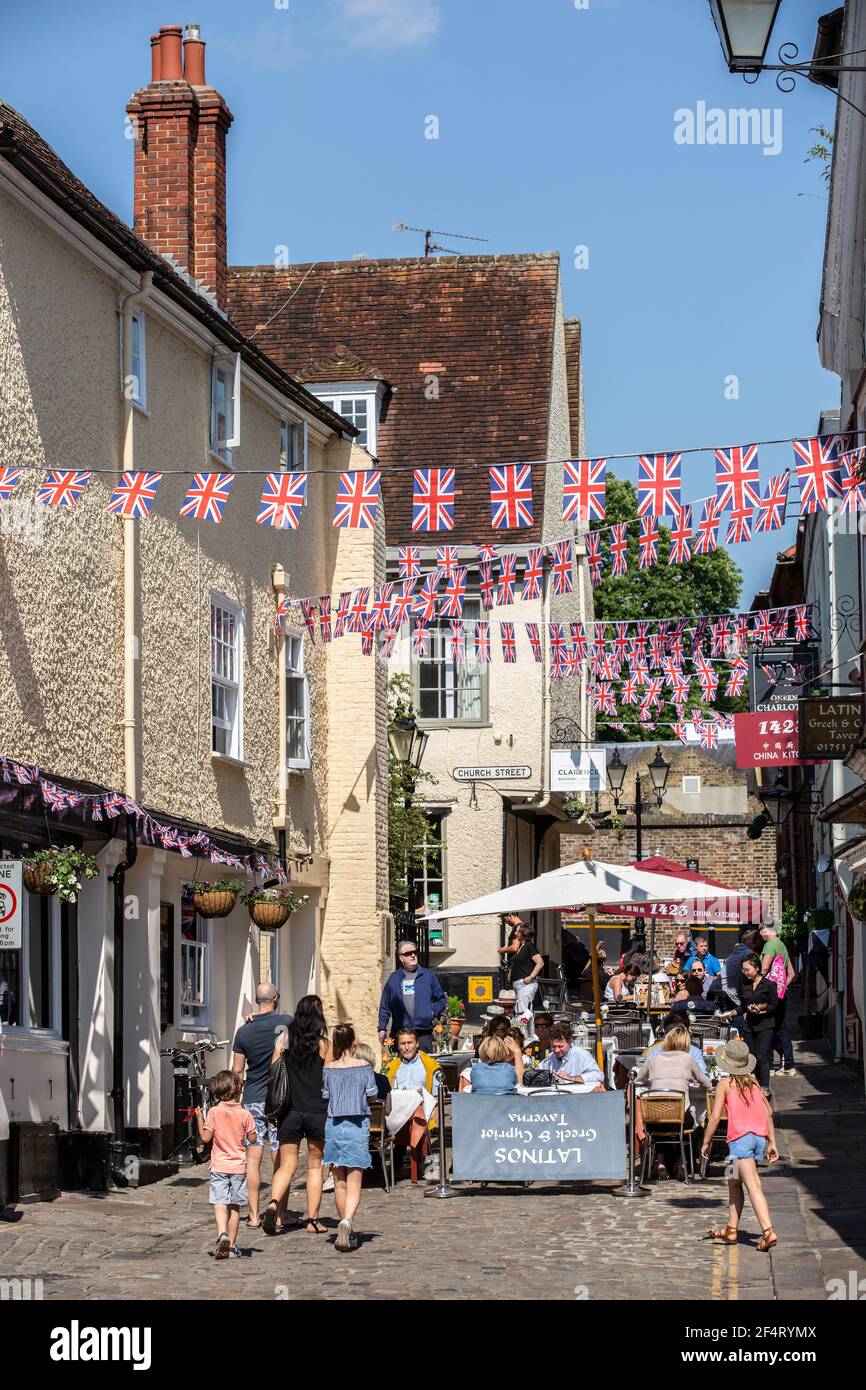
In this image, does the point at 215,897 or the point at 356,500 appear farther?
the point at 215,897

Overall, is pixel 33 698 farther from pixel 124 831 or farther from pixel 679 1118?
pixel 679 1118

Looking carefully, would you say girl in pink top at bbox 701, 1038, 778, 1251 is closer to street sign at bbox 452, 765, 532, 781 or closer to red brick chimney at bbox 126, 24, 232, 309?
red brick chimney at bbox 126, 24, 232, 309

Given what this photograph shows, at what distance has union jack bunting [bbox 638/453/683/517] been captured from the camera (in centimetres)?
1427

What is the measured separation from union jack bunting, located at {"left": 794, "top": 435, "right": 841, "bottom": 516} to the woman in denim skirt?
16.0 ft

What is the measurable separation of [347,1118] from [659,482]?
16.6 feet

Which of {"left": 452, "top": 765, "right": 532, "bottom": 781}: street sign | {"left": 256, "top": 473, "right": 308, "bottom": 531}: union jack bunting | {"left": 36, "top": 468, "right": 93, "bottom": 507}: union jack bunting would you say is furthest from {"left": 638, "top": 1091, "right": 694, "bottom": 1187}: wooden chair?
{"left": 452, "top": 765, "right": 532, "bottom": 781}: street sign

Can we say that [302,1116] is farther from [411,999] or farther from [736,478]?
[736,478]

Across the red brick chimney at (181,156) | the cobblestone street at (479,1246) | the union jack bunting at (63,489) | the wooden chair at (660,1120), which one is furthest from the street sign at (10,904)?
the red brick chimney at (181,156)

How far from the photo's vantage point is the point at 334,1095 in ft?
42.6

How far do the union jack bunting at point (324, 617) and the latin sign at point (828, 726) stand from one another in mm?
5579

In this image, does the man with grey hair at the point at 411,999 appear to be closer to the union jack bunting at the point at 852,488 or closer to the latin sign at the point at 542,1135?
the latin sign at the point at 542,1135

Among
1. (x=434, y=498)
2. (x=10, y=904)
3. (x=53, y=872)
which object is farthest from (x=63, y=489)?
(x=10, y=904)

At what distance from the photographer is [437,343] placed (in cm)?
3388

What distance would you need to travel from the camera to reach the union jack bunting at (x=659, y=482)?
46.8 feet
